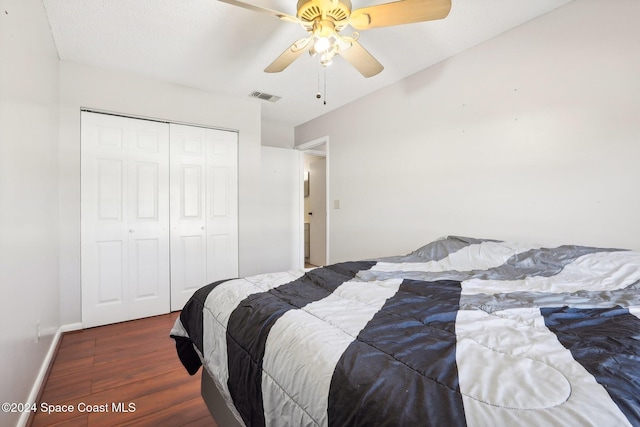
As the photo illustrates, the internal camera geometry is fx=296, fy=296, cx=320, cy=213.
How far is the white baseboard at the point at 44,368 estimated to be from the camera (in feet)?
4.61

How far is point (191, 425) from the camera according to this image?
57.7 inches

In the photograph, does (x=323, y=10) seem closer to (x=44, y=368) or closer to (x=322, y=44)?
(x=322, y=44)

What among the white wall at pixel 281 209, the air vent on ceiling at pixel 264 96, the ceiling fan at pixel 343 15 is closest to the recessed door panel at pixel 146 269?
the white wall at pixel 281 209

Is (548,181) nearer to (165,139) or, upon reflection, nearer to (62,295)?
(165,139)

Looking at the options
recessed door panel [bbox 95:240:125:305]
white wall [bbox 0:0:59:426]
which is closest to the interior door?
recessed door panel [bbox 95:240:125:305]

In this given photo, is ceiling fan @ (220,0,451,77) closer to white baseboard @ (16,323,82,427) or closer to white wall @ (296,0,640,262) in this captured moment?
white wall @ (296,0,640,262)

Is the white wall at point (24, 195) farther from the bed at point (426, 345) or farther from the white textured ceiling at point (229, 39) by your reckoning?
the bed at point (426, 345)

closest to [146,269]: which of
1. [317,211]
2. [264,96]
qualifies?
[264,96]

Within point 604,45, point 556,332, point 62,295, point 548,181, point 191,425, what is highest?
point 604,45

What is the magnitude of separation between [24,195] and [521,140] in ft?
9.77

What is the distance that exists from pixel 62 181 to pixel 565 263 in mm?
3630

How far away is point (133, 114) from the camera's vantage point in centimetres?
280

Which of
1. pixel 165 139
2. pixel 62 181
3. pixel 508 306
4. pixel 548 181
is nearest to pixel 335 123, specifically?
pixel 165 139

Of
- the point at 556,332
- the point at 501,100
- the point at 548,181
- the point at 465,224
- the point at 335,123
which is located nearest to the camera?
the point at 556,332
